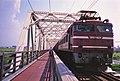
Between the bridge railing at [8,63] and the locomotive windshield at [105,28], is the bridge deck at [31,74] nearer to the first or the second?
the bridge railing at [8,63]

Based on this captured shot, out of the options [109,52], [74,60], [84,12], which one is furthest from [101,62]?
[84,12]

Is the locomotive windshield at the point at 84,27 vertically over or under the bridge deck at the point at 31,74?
over

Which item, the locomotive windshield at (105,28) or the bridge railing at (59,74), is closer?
the bridge railing at (59,74)

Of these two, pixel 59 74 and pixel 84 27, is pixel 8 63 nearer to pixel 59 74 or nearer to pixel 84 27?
pixel 59 74

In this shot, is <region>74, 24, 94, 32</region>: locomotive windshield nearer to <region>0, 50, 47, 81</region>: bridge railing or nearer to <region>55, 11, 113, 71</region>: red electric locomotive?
<region>55, 11, 113, 71</region>: red electric locomotive

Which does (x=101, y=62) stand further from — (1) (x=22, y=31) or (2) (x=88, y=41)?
(1) (x=22, y=31)

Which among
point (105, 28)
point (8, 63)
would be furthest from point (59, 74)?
point (105, 28)

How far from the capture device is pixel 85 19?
14469 millimetres

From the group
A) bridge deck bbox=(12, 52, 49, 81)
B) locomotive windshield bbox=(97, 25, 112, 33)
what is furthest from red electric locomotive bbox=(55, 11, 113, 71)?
bridge deck bbox=(12, 52, 49, 81)

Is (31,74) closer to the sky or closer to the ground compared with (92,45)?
closer to the ground

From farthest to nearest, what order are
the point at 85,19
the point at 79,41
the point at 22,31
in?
the point at 22,31
the point at 85,19
the point at 79,41

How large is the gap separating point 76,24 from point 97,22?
4.36ft

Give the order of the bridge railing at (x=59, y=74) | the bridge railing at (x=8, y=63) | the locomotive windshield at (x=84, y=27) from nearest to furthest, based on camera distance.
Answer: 1. the bridge railing at (x=59, y=74)
2. the bridge railing at (x=8, y=63)
3. the locomotive windshield at (x=84, y=27)

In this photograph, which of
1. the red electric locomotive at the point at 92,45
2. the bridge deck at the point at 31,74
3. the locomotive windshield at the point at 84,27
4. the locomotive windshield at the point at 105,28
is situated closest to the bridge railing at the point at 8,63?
the bridge deck at the point at 31,74
